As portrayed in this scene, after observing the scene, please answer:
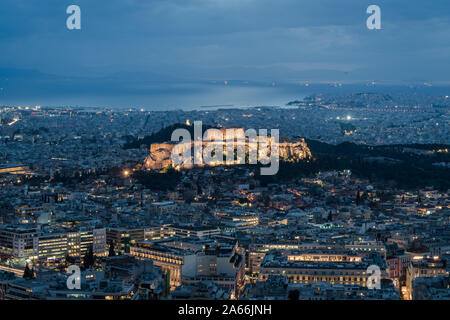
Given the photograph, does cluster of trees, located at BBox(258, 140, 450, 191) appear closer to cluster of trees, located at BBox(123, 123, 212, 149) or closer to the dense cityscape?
the dense cityscape

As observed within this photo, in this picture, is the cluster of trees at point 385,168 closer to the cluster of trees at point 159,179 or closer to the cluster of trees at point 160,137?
the cluster of trees at point 159,179

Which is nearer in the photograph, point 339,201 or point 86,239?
point 86,239

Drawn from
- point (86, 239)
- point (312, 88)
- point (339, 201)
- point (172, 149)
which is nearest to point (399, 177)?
point (339, 201)

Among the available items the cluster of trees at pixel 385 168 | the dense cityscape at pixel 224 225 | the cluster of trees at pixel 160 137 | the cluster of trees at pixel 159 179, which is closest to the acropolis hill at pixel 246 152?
the dense cityscape at pixel 224 225

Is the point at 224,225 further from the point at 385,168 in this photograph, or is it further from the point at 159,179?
the point at 385,168

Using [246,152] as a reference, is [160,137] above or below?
above

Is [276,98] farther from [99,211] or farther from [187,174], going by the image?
[99,211]

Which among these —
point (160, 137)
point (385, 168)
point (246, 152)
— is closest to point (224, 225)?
point (385, 168)

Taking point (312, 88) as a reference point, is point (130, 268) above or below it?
below

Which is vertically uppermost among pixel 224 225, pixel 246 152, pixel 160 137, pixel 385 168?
pixel 160 137
